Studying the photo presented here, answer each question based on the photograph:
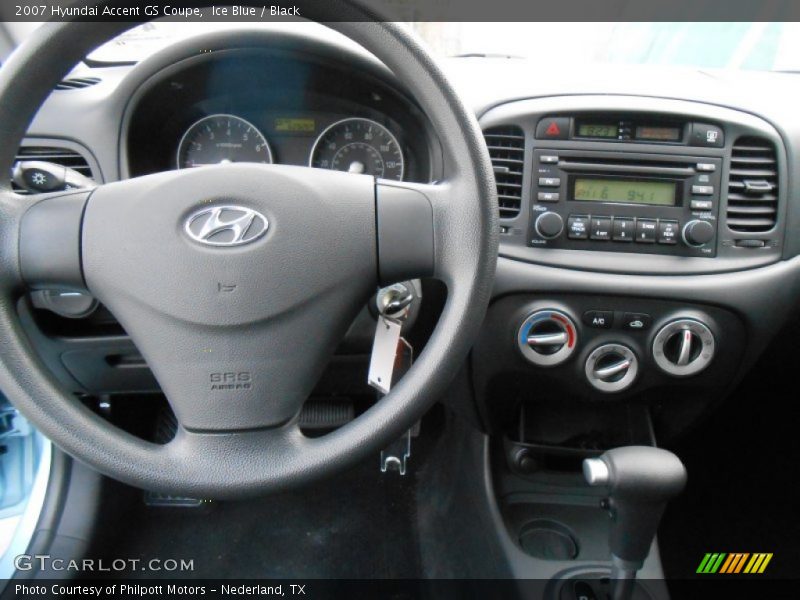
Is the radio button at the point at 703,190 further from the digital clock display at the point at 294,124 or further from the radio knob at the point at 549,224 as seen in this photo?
the digital clock display at the point at 294,124

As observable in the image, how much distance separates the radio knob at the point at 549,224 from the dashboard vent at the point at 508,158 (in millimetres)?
49

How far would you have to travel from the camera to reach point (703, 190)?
120cm

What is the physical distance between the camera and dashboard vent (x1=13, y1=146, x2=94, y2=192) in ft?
3.86

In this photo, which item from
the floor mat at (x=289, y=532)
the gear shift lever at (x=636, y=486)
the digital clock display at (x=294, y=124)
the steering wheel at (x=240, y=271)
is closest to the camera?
the steering wheel at (x=240, y=271)

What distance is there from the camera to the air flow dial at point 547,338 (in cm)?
124

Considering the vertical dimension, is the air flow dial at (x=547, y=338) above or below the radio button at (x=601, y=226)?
below

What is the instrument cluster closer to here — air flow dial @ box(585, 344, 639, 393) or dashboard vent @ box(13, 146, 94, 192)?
dashboard vent @ box(13, 146, 94, 192)

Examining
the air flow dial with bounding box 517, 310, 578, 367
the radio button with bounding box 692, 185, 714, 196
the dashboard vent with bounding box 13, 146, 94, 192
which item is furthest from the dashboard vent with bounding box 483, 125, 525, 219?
the dashboard vent with bounding box 13, 146, 94, 192

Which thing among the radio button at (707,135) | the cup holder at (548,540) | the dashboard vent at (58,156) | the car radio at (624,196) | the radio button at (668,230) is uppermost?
the radio button at (707,135)

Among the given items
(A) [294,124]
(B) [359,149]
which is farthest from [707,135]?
(A) [294,124]

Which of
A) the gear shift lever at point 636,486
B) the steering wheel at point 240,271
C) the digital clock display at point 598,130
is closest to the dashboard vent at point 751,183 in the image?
the digital clock display at point 598,130

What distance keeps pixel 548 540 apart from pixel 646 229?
2.50ft

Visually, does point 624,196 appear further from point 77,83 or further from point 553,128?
point 77,83

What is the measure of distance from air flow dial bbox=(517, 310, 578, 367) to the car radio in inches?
5.8
